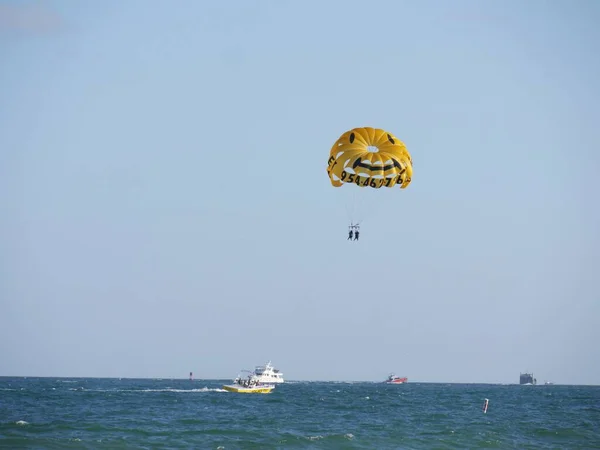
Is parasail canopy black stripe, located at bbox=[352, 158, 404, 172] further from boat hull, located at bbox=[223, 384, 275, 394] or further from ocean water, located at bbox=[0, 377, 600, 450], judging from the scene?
boat hull, located at bbox=[223, 384, 275, 394]

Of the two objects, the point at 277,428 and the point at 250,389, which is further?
the point at 250,389

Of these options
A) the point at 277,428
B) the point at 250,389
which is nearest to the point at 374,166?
the point at 277,428

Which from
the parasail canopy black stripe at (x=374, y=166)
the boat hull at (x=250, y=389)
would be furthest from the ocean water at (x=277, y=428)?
the boat hull at (x=250, y=389)

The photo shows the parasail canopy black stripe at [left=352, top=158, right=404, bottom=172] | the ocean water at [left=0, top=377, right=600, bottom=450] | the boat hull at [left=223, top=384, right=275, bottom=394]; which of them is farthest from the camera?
the boat hull at [left=223, top=384, right=275, bottom=394]

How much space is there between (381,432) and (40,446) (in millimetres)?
21755

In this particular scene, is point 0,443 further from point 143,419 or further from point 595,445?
point 595,445

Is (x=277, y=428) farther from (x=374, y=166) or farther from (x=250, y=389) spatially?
(x=250, y=389)

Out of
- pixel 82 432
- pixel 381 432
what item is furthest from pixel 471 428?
pixel 82 432

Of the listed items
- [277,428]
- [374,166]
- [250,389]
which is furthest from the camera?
[250,389]

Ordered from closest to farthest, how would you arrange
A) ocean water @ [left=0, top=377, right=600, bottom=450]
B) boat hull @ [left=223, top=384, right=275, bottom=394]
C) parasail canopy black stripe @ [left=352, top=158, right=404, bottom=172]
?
→ parasail canopy black stripe @ [left=352, top=158, right=404, bottom=172]
ocean water @ [left=0, top=377, right=600, bottom=450]
boat hull @ [left=223, top=384, right=275, bottom=394]

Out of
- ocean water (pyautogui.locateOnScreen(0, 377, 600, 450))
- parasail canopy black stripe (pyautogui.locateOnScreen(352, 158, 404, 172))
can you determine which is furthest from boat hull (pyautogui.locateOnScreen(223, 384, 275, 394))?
parasail canopy black stripe (pyautogui.locateOnScreen(352, 158, 404, 172))

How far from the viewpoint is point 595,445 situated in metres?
49.6

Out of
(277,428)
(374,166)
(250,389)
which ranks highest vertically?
(374,166)

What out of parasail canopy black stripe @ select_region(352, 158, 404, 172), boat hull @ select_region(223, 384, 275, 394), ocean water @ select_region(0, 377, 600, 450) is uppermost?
parasail canopy black stripe @ select_region(352, 158, 404, 172)
